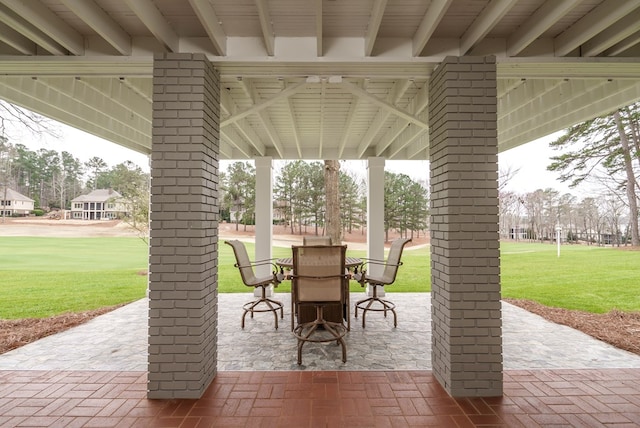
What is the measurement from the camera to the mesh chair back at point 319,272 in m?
3.15

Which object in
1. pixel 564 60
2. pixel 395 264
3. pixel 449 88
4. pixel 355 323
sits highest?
pixel 564 60

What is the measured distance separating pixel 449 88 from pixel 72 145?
23.2 metres

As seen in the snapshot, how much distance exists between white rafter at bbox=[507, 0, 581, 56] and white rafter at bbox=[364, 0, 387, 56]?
113 cm

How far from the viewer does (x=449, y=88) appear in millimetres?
2541

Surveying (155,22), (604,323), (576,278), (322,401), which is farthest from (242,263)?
(576,278)

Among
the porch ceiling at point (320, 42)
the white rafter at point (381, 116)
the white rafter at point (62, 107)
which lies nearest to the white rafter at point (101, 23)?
the porch ceiling at point (320, 42)

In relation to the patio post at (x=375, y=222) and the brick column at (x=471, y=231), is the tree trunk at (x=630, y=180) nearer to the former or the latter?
the patio post at (x=375, y=222)

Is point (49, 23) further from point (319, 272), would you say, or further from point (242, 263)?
point (242, 263)

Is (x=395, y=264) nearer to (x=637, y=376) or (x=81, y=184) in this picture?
(x=637, y=376)

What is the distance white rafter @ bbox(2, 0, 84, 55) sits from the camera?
1.99 metres

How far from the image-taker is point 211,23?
2.23 m

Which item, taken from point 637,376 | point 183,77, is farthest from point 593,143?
point 183,77

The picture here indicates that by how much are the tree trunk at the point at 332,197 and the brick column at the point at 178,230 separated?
6422mm

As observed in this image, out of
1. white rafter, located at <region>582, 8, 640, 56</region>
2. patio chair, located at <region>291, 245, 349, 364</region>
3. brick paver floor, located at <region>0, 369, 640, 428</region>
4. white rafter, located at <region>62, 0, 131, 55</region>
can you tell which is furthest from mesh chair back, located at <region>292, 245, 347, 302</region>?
white rafter, located at <region>582, 8, 640, 56</region>
